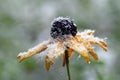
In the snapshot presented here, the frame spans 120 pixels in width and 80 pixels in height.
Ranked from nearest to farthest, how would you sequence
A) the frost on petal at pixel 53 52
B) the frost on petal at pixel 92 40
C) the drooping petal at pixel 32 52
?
the frost on petal at pixel 53 52
the drooping petal at pixel 32 52
the frost on petal at pixel 92 40

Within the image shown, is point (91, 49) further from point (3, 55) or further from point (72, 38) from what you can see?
point (3, 55)

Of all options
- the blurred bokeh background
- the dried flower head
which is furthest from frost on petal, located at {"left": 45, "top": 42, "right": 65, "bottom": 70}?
the blurred bokeh background

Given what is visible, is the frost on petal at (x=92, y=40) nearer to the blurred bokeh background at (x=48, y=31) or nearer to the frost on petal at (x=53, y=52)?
the frost on petal at (x=53, y=52)

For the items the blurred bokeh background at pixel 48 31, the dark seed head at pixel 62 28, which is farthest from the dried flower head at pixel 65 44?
the blurred bokeh background at pixel 48 31

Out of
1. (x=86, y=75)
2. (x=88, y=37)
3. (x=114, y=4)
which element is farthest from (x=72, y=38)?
(x=114, y=4)

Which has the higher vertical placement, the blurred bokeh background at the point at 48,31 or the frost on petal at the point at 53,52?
the blurred bokeh background at the point at 48,31

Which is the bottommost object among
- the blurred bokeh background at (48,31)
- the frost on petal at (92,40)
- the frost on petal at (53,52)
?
the frost on petal at (53,52)
